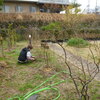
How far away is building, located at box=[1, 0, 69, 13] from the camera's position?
2372 centimetres

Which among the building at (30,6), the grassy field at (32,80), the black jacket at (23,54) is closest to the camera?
the grassy field at (32,80)

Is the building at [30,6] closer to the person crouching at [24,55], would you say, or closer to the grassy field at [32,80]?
the person crouching at [24,55]

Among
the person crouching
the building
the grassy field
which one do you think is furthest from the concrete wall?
the grassy field

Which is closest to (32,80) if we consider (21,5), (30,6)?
(21,5)

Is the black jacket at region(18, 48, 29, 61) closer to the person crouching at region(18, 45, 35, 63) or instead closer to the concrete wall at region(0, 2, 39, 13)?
the person crouching at region(18, 45, 35, 63)

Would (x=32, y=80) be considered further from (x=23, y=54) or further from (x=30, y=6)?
(x=30, y=6)

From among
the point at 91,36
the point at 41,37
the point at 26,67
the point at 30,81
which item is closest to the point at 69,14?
the point at 91,36

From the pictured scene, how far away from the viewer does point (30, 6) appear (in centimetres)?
2516

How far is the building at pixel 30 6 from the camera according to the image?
23.7 meters

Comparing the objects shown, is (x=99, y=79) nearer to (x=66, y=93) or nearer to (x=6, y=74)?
(x=66, y=93)

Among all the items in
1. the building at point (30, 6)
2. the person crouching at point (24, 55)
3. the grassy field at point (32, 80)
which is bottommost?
the grassy field at point (32, 80)

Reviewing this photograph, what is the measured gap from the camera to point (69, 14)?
15211mm

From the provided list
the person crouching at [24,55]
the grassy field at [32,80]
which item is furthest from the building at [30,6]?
the grassy field at [32,80]

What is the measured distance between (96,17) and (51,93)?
1747cm
